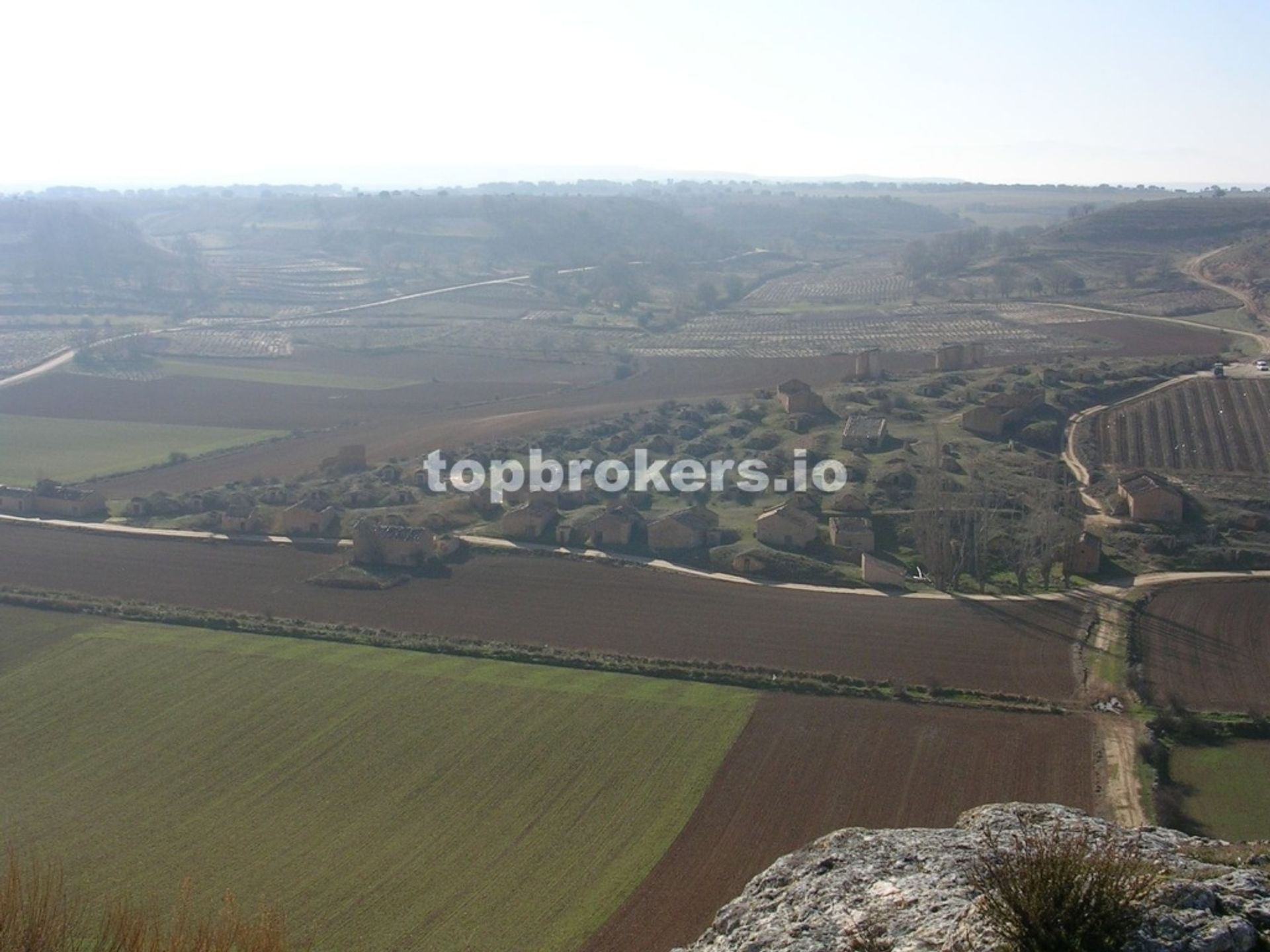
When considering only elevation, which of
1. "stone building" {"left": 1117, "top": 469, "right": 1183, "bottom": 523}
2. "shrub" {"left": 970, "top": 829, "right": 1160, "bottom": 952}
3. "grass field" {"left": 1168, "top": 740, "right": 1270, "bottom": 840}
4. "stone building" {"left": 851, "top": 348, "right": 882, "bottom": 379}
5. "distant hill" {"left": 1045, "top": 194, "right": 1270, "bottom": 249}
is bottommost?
"grass field" {"left": 1168, "top": 740, "right": 1270, "bottom": 840}

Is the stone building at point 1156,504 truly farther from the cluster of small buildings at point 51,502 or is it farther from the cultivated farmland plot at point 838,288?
the cultivated farmland plot at point 838,288

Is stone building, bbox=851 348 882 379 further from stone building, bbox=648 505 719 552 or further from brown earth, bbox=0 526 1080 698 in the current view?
brown earth, bbox=0 526 1080 698

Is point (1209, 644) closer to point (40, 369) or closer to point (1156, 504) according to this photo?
point (1156, 504)

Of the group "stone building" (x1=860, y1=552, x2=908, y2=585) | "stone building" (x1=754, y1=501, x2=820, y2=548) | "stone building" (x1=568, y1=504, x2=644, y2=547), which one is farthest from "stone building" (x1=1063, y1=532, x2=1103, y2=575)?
"stone building" (x1=568, y1=504, x2=644, y2=547)

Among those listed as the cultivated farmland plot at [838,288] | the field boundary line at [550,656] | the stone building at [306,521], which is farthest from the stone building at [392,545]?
the cultivated farmland plot at [838,288]

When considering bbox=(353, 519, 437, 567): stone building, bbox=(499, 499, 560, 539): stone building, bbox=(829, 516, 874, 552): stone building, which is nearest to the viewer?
bbox=(829, 516, 874, 552): stone building

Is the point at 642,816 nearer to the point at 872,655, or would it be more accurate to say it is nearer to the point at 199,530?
the point at 872,655
